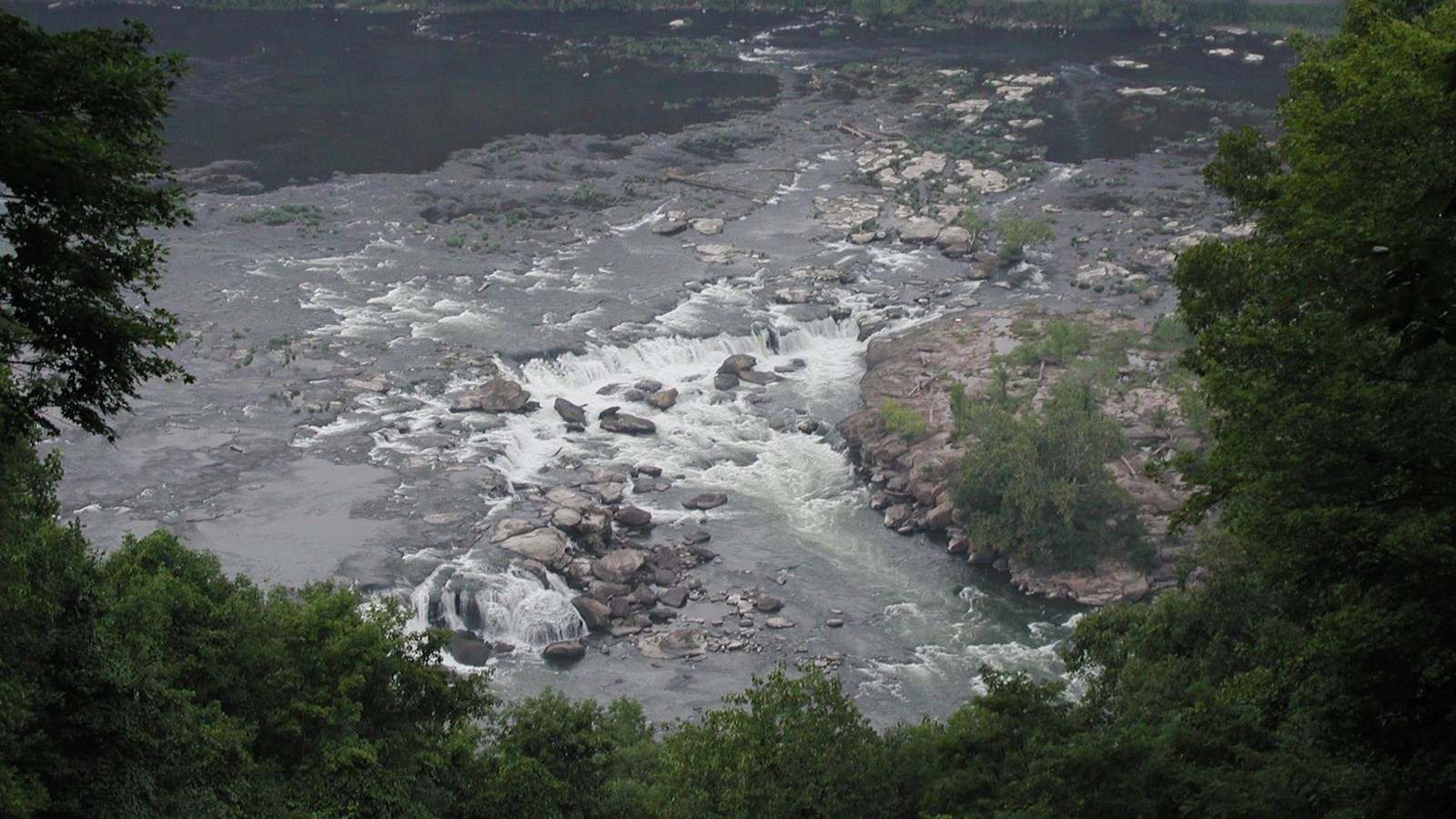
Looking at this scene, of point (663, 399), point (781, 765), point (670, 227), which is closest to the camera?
point (781, 765)

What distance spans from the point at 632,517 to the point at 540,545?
2938mm

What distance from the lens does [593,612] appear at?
3550cm

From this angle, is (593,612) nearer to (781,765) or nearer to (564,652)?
(564,652)

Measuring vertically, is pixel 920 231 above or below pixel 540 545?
above

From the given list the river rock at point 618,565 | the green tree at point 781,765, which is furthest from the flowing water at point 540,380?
the green tree at point 781,765

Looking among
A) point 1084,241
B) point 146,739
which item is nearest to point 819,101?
point 1084,241

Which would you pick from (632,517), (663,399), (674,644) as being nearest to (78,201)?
(674,644)

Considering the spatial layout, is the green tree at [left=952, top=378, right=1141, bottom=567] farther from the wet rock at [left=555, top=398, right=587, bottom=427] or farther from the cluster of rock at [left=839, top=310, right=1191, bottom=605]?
the wet rock at [left=555, top=398, right=587, bottom=427]

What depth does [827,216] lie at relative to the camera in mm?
59219

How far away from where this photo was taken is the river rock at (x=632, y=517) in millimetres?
39188

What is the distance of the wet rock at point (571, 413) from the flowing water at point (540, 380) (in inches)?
27.2

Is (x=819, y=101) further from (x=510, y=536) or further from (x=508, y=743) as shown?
(x=508, y=743)

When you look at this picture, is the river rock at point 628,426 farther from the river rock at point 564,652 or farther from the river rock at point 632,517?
the river rock at point 564,652

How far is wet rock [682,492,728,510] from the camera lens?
133 feet
